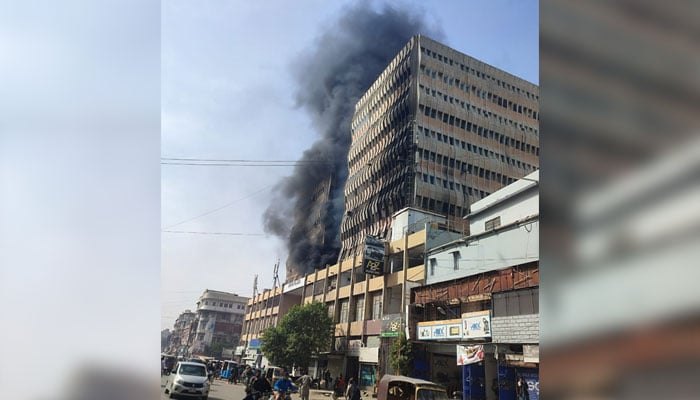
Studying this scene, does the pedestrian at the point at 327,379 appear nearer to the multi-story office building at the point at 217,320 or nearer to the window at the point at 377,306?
the window at the point at 377,306

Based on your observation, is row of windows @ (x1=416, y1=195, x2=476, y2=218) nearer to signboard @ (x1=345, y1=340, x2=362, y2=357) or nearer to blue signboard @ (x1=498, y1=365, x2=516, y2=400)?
signboard @ (x1=345, y1=340, x2=362, y2=357)

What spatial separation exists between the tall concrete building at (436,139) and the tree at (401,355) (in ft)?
45.7

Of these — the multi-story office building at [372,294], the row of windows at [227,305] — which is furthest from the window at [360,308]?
the row of windows at [227,305]

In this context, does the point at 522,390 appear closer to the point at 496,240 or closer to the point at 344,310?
the point at 496,240

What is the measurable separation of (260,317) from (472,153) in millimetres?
21991

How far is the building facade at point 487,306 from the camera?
34.6ft

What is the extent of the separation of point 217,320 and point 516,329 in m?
48.4

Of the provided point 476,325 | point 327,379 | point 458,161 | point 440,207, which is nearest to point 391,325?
point 476,325

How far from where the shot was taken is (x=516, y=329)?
10.4 metres

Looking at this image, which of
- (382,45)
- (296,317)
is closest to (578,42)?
(296,317)

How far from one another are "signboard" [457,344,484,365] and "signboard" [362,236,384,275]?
8826 millimetres

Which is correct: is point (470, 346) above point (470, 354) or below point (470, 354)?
above

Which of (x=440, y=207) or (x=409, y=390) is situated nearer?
(x=409, y=390)

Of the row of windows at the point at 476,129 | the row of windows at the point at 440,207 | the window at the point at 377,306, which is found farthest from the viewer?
the row of windows at the point at 476,129
